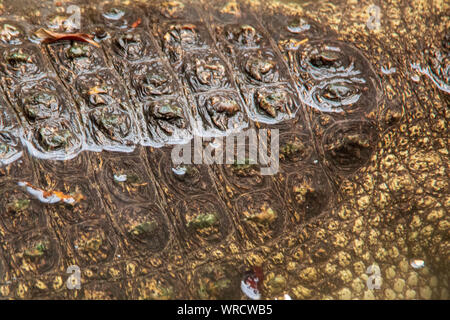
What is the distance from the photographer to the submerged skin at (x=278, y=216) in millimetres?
2309

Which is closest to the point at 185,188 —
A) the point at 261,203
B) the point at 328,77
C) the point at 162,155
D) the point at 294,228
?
the point at 162,155

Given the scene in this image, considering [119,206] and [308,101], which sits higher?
[308,101]

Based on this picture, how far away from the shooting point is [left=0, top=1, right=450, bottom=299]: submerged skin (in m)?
2.31

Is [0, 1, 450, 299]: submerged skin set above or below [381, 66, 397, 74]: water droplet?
below

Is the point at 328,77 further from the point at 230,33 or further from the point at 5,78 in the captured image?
the point at 5,78

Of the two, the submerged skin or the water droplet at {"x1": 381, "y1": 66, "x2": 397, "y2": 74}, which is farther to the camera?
the water droplet at {"x1": 381, "y1": 66, "x2": 397, "y2": 74}

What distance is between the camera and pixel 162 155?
2.31 metres

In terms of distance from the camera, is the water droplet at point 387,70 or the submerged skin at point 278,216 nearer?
the submerged skin at point 278,216

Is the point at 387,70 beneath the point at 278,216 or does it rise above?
above

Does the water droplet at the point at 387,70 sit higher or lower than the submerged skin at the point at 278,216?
higher

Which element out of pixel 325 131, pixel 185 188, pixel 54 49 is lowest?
pixel 185 188

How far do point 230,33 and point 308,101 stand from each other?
1.77 feet

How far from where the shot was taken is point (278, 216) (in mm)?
2387

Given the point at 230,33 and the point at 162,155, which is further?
the point at 230,33
